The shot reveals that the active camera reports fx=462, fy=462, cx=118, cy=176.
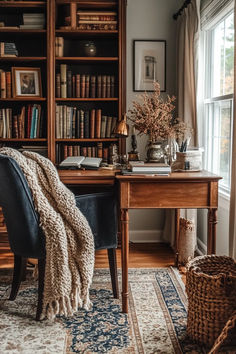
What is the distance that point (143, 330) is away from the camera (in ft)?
8.09

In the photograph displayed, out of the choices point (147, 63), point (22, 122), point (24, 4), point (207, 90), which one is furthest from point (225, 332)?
point (24, 4)

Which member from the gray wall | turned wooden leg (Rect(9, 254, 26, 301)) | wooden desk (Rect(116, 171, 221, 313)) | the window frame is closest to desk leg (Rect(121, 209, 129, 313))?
wooden desk (Rect(116, 171, 221, 313))

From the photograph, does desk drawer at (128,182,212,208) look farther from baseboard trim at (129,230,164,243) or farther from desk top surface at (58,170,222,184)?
baseboard trim at (129,230,164,243)

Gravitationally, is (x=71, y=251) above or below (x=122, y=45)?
below

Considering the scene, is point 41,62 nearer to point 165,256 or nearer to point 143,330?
point 165,256

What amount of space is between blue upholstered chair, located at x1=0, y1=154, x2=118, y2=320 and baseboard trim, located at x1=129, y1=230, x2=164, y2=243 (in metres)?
1.57

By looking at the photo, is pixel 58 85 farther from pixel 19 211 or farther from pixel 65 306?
pixel 65 306

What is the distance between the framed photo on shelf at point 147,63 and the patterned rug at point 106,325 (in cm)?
194

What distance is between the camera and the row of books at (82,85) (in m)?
4.07

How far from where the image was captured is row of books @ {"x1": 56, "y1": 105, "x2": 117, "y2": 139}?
4.09 m

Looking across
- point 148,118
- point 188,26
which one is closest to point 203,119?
point 188,26

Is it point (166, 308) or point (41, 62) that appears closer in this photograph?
point (166, 308)

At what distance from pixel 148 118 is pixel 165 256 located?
1404 millimetres

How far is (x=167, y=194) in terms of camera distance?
2654mm
